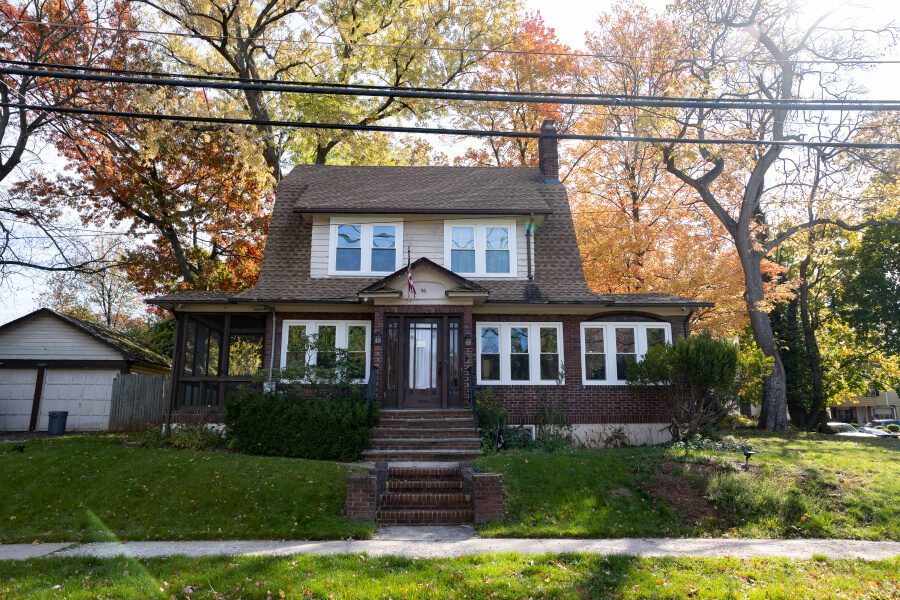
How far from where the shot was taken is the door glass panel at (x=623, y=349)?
15.8m

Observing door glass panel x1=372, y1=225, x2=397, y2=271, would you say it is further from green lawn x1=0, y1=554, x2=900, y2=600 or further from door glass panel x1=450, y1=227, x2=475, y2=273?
green lawn x1=0, y1=554, x2=900, y2=600

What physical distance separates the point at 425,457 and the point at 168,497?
16.1 feet

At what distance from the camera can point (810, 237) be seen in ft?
82.7

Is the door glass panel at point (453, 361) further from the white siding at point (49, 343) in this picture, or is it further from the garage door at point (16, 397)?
the garage door at point (16, 397)

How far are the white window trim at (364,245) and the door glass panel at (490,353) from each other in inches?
126

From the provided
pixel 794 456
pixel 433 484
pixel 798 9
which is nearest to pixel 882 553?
pixel 794 456

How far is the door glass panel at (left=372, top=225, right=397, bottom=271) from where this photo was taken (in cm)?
1667

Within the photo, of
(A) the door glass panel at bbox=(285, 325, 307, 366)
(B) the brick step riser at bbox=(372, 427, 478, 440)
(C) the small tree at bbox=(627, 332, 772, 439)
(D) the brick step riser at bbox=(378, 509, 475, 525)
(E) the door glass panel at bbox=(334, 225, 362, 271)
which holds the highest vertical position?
(E) the door glass panel at bbox=(334, 225, 362, 271)

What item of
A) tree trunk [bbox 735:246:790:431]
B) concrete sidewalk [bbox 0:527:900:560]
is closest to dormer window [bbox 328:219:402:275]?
concrete sidewalk [bbox 0:527:900:560]

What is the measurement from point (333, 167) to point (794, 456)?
53.7 ft

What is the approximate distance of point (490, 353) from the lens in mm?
15688

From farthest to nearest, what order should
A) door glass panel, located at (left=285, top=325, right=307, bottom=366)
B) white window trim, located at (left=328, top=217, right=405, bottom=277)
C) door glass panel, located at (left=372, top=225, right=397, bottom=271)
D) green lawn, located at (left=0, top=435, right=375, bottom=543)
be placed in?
1. door glass panel, located at (left=372, top=225, right=397, bottom=271)
2. white window trim, located at (left=328, top=217, right=405, bottom=277)
3. door glass panel, located at (left=285, top=325, right=307, bottom=366)
4. green lawn, located at (left=0, top=435, right=375, bottom=543)

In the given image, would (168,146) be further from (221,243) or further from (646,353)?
(646,353)

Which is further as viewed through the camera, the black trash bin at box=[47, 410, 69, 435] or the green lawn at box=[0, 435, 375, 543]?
the black trash bin at box=[47, 410, 69, 435]
